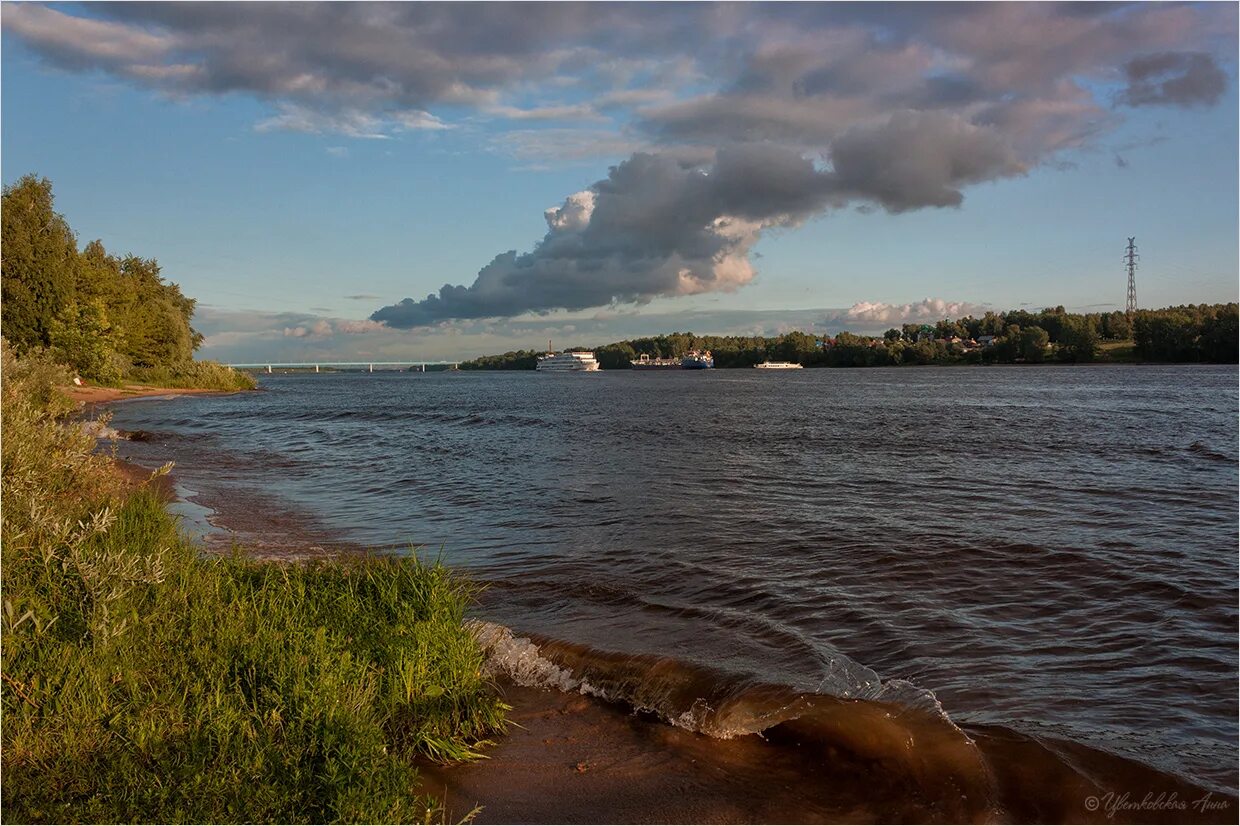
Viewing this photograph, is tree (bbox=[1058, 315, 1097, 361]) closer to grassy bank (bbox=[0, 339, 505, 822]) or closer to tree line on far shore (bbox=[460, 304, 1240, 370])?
tree line on far shore (bbox=[460, 304, 1240, 370])

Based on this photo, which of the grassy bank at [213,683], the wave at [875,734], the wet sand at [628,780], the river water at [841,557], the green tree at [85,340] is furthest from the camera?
the green tree at [85,340]

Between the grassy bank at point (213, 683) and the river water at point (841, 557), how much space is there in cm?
231

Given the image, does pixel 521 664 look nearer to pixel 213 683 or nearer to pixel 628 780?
pixel 628 780

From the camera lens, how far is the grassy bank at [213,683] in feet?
16.5

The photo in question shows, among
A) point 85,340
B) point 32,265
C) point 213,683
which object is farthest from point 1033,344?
point 213,683

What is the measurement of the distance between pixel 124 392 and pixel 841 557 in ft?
259

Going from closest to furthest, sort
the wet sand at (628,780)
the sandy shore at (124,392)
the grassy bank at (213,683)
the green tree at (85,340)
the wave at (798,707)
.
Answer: the grassy bank at (213,683) < the wet sand at (628,780) < the wave at (798,707) < the green tree at (85,340) < the sandy shore at (124,392)

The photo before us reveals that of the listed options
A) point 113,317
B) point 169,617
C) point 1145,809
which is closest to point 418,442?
point 169,617

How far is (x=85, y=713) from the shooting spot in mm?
5422

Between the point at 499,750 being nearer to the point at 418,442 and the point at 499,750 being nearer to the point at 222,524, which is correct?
the point at 222,524

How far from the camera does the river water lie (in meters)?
8.41

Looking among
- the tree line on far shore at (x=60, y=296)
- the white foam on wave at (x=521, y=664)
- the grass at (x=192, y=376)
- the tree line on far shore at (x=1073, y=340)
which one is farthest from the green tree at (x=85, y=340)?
the tree line on far shore at (x=1073, y=340)

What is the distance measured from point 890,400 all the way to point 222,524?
2286 inches

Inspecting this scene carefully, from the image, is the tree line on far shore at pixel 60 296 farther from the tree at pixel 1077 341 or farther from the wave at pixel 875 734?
the tree at pixel 1077 341
